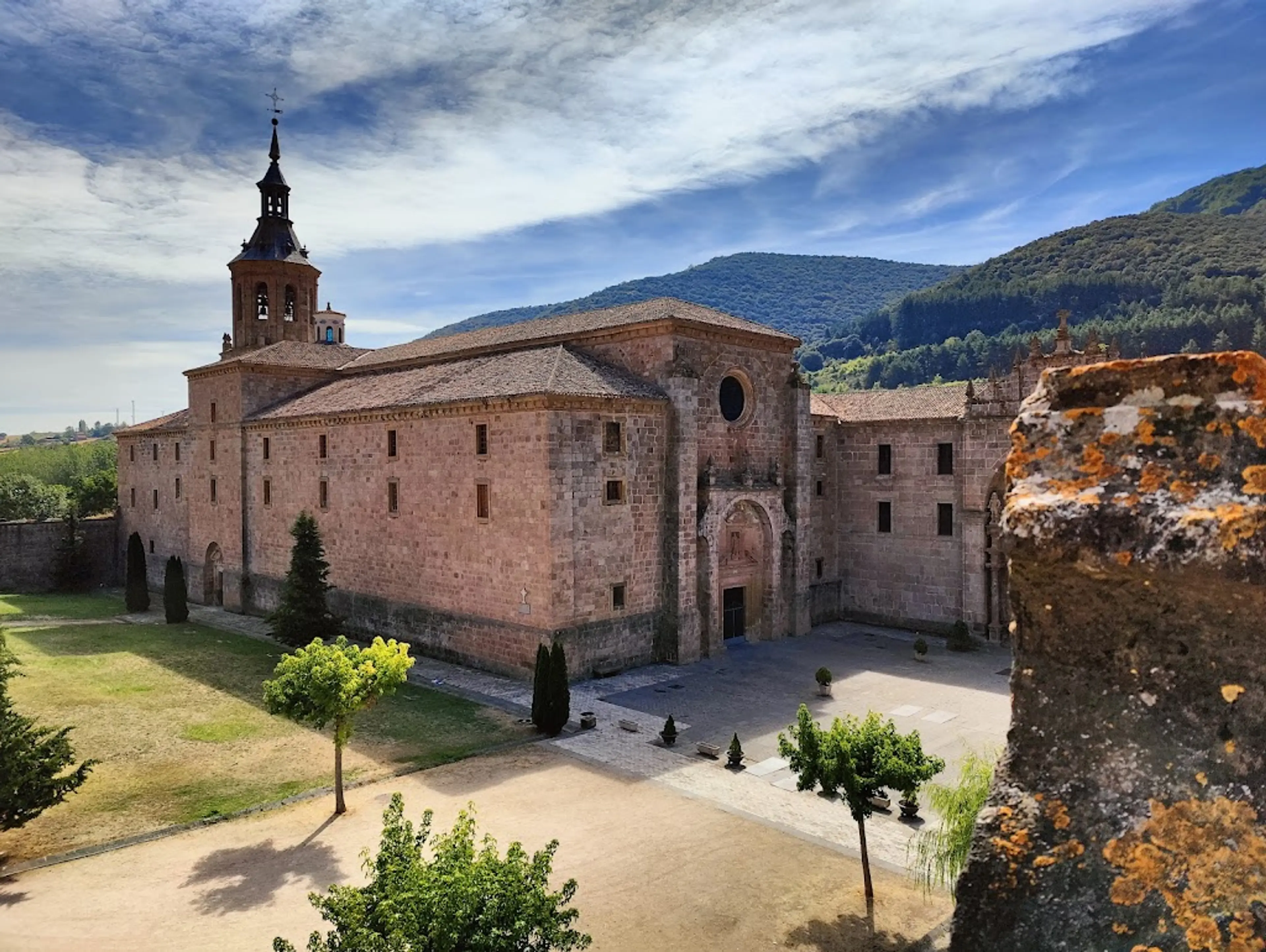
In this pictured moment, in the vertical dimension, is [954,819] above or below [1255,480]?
below

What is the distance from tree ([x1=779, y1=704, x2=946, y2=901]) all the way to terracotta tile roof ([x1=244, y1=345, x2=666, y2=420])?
13918 millimetres

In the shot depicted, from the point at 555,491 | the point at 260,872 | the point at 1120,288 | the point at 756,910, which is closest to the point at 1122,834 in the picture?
the point at 756,910

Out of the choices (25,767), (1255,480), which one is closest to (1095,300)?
(25,767)

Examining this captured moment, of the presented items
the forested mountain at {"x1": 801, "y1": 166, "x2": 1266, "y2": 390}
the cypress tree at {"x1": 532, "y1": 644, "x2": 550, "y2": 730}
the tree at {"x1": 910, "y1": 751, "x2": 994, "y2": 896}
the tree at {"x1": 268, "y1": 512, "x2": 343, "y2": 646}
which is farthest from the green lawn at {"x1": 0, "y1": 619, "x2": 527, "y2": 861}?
the forested mountain at {"x1": 801, "y1": 166, "x2": 1266, "y2": 390}

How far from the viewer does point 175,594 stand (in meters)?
35.0

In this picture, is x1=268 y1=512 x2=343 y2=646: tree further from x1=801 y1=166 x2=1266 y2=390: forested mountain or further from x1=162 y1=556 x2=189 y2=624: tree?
x1=801 y1=166 x2=1266 y2=390: forested mountain

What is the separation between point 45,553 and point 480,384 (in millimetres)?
33043

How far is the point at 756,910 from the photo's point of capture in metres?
12.5

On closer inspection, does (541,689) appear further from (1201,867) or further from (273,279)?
(273,279)

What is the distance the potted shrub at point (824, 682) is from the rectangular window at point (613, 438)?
8.74 m

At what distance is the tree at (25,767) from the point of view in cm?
1371

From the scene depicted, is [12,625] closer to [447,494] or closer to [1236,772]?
[447,494]

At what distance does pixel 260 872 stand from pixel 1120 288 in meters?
131

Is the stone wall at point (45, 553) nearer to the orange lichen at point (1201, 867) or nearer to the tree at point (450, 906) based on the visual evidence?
the tree at point (450, 906)
